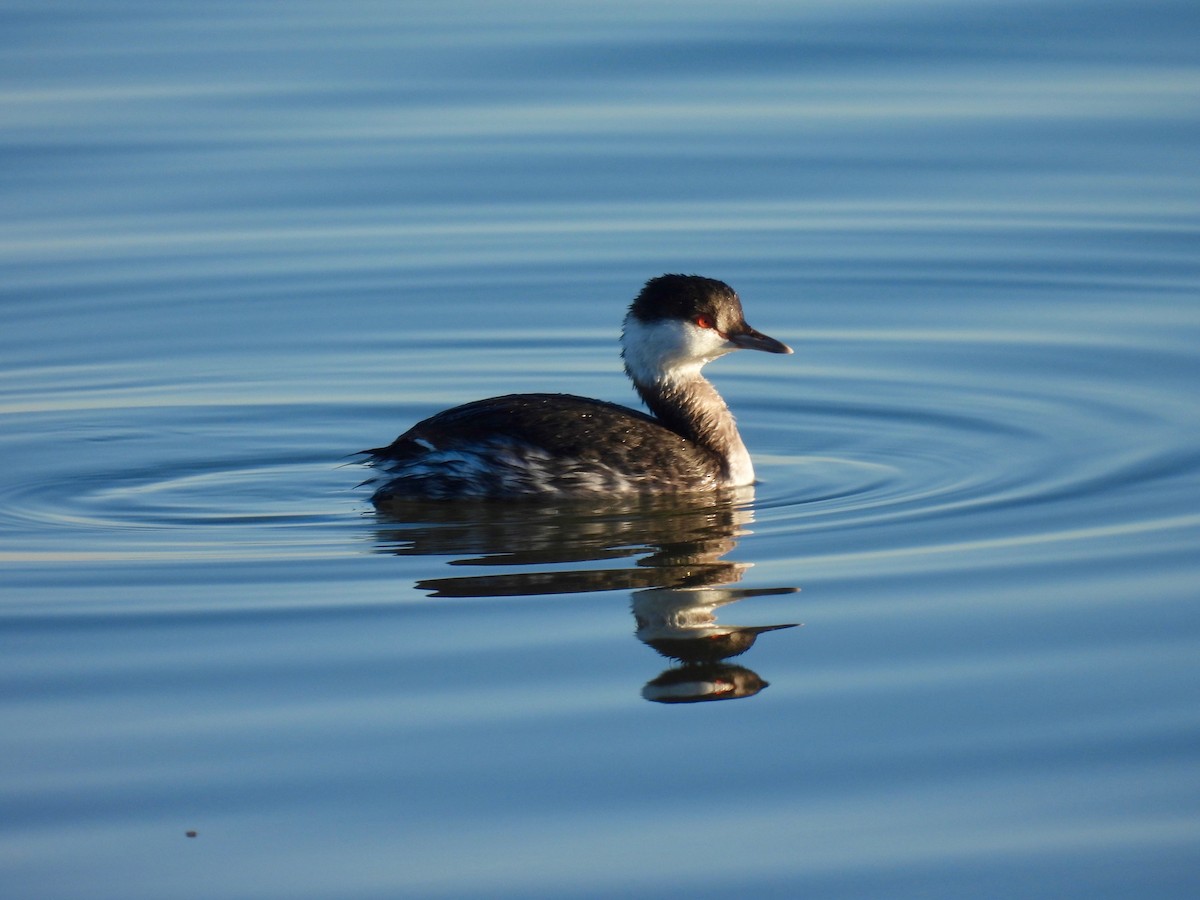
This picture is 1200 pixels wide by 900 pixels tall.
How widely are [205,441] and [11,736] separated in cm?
412

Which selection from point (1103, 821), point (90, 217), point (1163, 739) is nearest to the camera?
point (1103, 821)

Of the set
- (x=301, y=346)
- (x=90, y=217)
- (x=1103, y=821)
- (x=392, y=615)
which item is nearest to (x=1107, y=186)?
(x=301, y=346)

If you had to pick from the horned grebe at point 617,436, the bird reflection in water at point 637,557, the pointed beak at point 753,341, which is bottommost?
the bird reflection in water at point 637,557

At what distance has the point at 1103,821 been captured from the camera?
5.54 meters

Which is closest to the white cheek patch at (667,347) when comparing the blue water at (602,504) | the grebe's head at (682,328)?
the grebe's head at (682,328)

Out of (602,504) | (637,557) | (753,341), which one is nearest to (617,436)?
(602,504)

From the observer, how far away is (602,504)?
30.3 feet

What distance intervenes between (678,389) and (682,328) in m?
0.32

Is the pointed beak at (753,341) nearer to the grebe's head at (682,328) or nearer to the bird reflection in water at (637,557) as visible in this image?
the grebe's head at (682,328)

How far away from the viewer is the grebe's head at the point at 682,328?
9680 millimetres

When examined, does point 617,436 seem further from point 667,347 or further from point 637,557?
point 637,557

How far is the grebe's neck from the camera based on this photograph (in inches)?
380

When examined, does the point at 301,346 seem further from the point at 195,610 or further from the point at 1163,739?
the point at 1163,739

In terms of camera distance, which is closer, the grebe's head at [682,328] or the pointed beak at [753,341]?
the grebe's head at [682,328]
